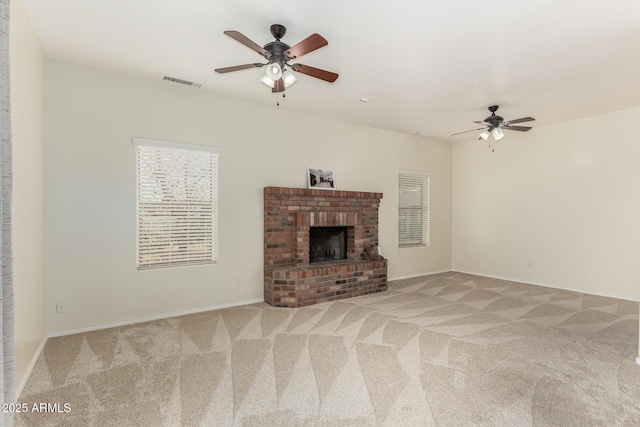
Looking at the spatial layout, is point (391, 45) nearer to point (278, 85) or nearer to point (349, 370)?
point (278, 85)

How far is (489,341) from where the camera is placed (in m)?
3.29

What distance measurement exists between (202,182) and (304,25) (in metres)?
2.44

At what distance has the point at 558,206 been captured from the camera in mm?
5660

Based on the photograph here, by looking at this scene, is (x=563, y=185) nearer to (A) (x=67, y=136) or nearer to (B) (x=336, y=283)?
(B) (x=336, y=283)

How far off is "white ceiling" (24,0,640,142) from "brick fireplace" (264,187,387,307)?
1.47m

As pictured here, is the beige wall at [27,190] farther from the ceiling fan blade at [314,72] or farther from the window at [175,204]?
the ceiling fan blade at [314,72]

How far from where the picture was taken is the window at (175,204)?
3934mm

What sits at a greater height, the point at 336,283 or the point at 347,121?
the point at 347,121

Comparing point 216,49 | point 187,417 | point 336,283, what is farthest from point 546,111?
point 187,417

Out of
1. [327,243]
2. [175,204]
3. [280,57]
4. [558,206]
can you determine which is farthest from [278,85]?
[558,206]

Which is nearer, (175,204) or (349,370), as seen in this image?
(349,370)

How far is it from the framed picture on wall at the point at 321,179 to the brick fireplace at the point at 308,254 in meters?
0.23

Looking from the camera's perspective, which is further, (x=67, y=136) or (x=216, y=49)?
(x=67, y=136)

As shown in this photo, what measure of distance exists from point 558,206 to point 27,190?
7.21 m
